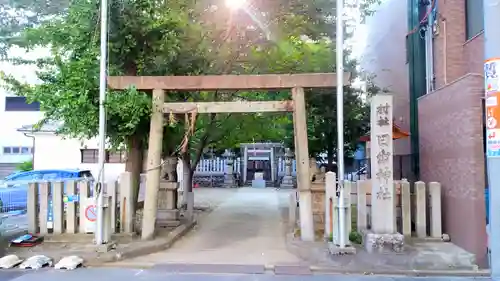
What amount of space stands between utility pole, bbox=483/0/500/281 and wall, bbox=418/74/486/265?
13.6 feet

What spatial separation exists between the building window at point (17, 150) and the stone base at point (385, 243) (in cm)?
2507

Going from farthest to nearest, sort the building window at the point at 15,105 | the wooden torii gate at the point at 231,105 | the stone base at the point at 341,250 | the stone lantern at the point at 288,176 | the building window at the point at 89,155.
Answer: the stone lantern at the point at 288,176 → the building window at the point at 15,105 → the building window at the point at 89,155 → the wooden torii gate at the point at 231,105 → the stone base at the point at 341,250

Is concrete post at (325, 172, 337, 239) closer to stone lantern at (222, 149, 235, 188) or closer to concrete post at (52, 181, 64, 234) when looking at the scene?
concrete post at (52, 181, 64, 234)

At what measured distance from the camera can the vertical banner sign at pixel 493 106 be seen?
4.35 m

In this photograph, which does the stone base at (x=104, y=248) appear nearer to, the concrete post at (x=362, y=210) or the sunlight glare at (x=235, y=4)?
the concrete post at (x=362, y=210)

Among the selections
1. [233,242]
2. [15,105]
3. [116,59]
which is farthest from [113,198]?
[15,105]

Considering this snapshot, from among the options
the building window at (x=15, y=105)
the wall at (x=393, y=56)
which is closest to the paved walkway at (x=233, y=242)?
the wall at (x=393, y=56)

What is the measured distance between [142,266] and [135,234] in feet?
7.55

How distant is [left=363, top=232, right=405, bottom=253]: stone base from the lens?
826 cm

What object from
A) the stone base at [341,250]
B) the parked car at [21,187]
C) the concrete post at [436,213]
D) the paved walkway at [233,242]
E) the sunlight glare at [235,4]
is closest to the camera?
the stone base at [341,250]

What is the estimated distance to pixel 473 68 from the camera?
10.2 metres

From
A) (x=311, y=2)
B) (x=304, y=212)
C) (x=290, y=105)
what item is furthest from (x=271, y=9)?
(x=304, y=212)

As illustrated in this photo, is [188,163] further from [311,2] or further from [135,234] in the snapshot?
[311,2]

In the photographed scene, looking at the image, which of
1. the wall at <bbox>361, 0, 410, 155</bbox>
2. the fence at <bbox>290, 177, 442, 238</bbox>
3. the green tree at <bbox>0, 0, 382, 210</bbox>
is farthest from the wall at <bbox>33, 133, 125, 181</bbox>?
the fence at <bbox>290, 177, 442, 238</bbox>
